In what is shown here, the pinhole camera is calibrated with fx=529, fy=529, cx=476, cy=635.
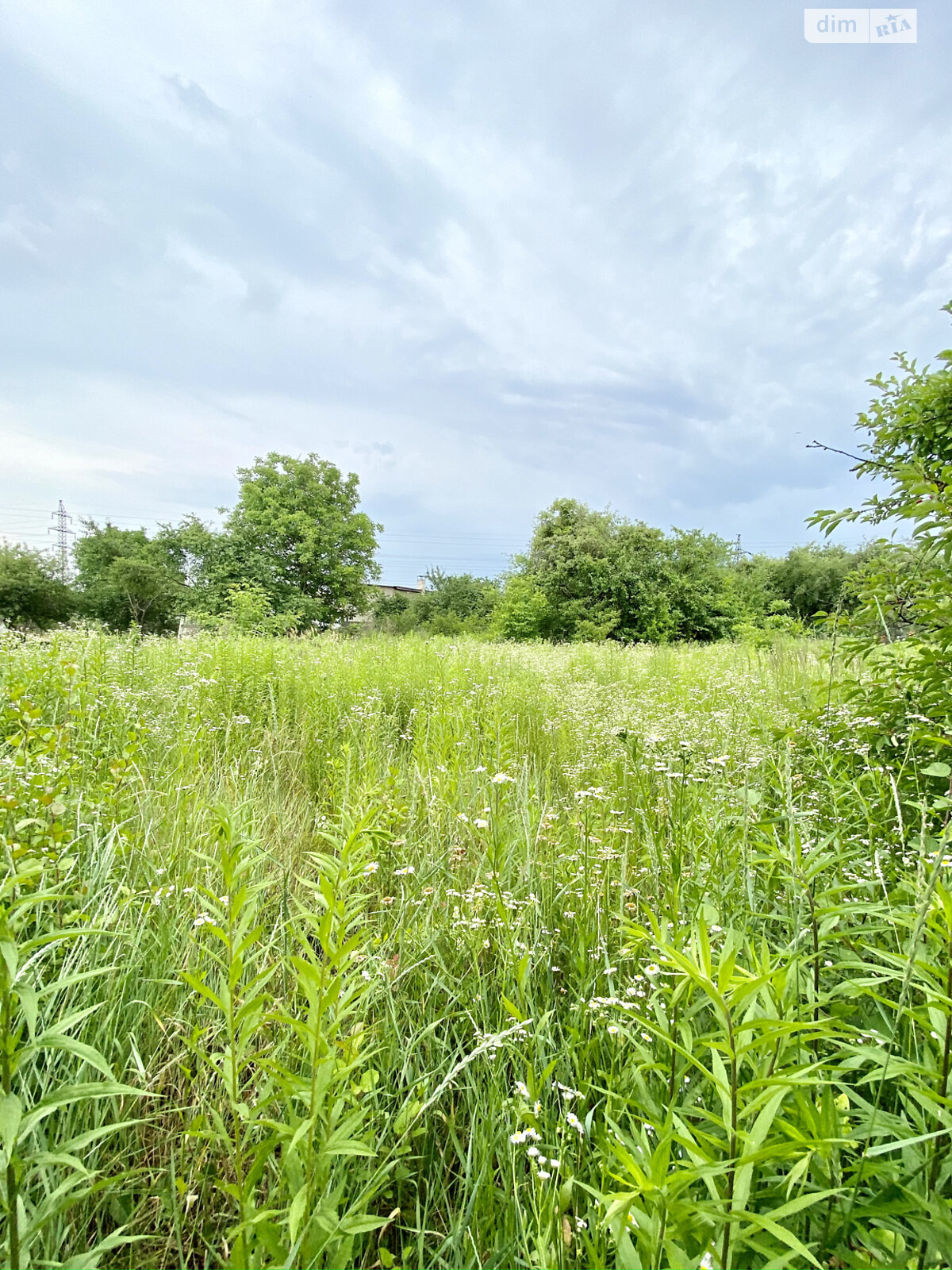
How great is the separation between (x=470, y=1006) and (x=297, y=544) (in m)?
31.4

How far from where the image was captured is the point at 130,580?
27.9 meters

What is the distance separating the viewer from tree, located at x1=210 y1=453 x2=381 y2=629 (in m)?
27.5

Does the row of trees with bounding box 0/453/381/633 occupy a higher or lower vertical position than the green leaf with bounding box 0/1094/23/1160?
higher

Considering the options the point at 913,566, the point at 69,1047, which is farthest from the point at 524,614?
the point at 69,1047

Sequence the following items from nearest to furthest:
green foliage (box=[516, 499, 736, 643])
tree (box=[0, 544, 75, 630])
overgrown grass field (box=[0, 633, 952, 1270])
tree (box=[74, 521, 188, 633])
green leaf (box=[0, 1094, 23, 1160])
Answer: green leaf (box=[0, 1094, 23, 1160]) < overgrown grass field (box=[0, 633, 952, 1270]) < green foliage (box=[516, 499, 736, 643]) < tree (box=[0, 544, 75, 630]) < tree (box=[74, 521, 188, 633])

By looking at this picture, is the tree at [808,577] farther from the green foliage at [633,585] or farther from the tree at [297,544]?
the tree at [297,544]

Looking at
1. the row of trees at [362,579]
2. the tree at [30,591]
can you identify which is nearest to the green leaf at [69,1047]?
the row of trees at [362,579]

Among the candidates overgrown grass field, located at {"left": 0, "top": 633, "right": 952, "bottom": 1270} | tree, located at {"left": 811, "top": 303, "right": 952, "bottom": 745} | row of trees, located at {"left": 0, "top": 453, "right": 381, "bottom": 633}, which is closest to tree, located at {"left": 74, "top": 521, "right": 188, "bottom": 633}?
row of trees, located at {"left": 0, "top": 453, "right": 381, "bottom": 633}

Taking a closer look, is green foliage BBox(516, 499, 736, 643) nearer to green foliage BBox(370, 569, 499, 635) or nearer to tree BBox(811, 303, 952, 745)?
green foliage BBox(370, 569, 499, 635)

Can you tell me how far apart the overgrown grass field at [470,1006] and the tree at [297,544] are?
25.8 metres

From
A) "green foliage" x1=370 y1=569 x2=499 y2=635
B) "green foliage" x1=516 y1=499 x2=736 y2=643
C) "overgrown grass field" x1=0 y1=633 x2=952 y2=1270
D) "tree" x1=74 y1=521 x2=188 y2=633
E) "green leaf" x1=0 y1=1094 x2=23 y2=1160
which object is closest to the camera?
"green leaf" x1=0 y1=1094 x2=23 y2=1160

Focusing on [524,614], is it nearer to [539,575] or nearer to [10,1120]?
[539,575]

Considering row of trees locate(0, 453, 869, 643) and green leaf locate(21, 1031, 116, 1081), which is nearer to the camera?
green leaf locate(21, 1031, 116, 1081)

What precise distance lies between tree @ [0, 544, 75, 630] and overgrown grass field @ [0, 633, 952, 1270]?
30498 mm
